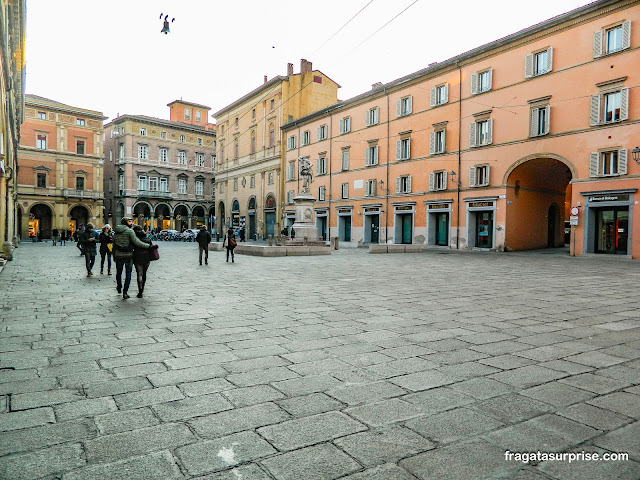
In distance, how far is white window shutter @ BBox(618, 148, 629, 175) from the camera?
21.8 meters

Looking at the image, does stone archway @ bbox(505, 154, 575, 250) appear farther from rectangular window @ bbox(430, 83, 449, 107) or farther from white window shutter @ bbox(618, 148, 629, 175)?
rectangular window @ bbox(430, 83, 449, 107)

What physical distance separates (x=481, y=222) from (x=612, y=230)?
25.8ft

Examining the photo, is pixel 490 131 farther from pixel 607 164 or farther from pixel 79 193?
pixel 79 193

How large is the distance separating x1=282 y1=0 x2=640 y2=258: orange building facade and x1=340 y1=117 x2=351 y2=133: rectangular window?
0.09 m

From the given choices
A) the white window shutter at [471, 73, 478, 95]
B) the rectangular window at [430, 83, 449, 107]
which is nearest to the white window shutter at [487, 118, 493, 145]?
the white window shutter at [471, 73, 478, 95]

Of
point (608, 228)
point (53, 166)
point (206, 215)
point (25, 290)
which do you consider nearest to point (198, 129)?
point (206, 215)

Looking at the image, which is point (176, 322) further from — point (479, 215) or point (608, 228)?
A: point (479, 215)

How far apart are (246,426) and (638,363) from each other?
157 inches

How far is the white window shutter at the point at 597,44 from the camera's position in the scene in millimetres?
22906

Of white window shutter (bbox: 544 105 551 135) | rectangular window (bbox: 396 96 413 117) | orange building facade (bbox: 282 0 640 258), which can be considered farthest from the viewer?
rectangular window (bbox: 396 96 413 117)

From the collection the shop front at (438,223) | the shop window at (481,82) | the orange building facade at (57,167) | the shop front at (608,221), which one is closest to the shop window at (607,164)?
the shop front at (608,221)

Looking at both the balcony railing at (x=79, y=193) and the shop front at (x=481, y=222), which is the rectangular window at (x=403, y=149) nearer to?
the shop front at (x=481, y=222)

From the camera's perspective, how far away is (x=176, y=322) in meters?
6.47

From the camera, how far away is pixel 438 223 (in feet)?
108
